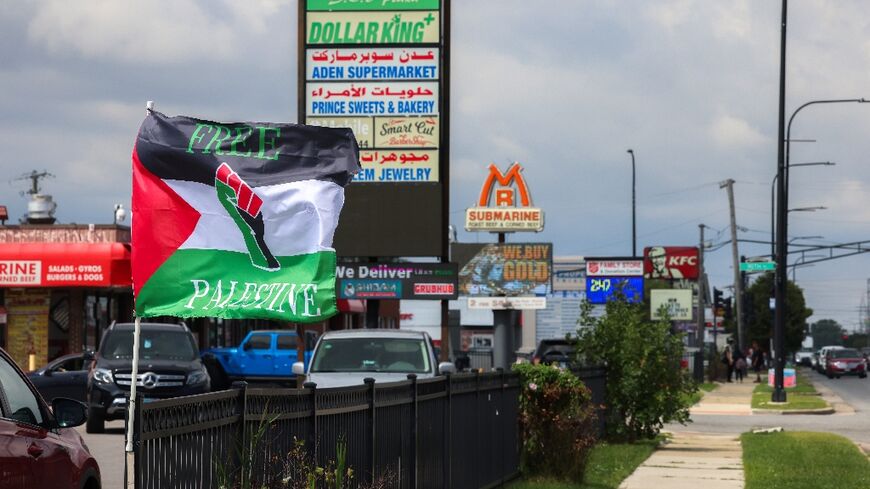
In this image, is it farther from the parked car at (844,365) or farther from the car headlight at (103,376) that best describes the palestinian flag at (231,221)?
the parked car at (844,365)

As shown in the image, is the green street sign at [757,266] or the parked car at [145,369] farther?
the green street sign at [757,266]

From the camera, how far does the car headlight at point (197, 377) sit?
79.2 feet

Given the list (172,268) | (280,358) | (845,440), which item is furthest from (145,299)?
(280,358)

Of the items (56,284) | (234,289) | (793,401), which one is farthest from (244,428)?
(56,284)

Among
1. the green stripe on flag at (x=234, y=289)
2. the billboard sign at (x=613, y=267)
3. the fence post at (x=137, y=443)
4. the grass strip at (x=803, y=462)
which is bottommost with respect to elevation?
the grass strip at (x=803, y=462)

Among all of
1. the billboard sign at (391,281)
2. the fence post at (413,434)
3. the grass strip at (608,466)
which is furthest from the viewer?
the billboard sign at (391,281)

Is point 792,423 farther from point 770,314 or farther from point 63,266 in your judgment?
point 770,314

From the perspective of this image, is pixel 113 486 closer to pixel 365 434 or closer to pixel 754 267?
pixel 365 434

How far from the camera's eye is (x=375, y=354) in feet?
61.3

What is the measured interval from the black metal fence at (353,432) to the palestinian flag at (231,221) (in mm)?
605

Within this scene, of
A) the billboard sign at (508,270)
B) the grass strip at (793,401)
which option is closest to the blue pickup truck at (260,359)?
the grass strip at (793,401)

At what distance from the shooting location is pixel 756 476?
58.7ft

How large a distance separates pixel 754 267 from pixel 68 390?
69.2ft

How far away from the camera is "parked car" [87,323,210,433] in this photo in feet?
77.0
